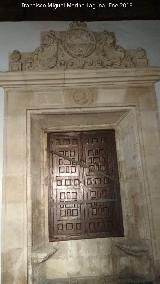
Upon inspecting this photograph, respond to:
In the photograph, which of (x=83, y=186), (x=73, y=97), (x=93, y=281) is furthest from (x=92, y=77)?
(x=93, y=281)

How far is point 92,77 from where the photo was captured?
3885 mm

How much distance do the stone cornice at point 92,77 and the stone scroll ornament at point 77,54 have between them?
0.29 feet

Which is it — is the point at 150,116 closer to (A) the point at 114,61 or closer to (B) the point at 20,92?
(A) the point at 114,61

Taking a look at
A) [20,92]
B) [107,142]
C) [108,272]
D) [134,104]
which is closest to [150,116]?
[134,104]

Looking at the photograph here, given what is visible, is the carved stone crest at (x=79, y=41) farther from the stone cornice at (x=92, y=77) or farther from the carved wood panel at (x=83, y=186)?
the carved wood panel at (x=83, y=186)

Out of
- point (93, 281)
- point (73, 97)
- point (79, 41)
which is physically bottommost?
point (93, 281)

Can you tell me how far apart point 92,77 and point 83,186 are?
145 centimetres

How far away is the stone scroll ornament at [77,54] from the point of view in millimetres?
3914

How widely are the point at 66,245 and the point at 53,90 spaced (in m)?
1.97

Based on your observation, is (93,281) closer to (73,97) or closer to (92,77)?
(73,97)

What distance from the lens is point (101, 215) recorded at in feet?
12.3

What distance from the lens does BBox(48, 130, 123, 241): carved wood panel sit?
3.70 meters

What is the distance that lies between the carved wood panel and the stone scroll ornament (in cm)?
94

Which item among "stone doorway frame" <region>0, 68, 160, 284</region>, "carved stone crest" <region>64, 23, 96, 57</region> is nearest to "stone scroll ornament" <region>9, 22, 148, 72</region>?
"carved stone crest" <region>64, 23, 96, 57</region>
